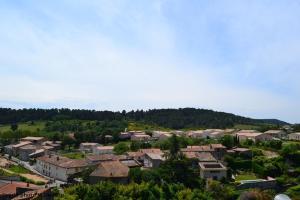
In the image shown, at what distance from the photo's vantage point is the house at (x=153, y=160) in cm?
6483

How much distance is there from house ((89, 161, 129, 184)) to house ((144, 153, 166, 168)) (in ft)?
24.3

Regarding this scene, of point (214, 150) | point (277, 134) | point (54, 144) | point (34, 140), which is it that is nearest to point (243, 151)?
point (214, 150)

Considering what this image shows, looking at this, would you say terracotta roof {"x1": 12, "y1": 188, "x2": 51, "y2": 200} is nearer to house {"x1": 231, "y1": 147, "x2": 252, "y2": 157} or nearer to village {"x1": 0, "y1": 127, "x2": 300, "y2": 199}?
village {"x1": 0, "y1": 127, "x2": 300, "y2": 199}

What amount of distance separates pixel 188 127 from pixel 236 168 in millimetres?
77824

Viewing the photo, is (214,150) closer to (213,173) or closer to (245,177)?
(245,177)

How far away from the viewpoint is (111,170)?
188 ft

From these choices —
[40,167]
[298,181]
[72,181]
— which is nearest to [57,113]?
[40,167]

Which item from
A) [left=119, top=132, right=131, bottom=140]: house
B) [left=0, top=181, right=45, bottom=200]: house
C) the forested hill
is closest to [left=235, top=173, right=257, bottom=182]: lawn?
[left=0, top=181, right=45, bottom=200]: house

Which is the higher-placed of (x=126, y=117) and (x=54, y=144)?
(x=126, y=117)

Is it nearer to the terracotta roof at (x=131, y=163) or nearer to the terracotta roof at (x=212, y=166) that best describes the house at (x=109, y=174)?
the terracotta roof at (x=131, y=163)

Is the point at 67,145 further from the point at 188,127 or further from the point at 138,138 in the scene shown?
the point at 188,127

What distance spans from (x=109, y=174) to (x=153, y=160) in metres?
10.6

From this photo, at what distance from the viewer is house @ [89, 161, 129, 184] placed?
55609 mm

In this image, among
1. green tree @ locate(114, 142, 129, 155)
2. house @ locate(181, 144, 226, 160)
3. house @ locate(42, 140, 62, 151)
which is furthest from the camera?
house @ locate(42, 140, 62, 151)
